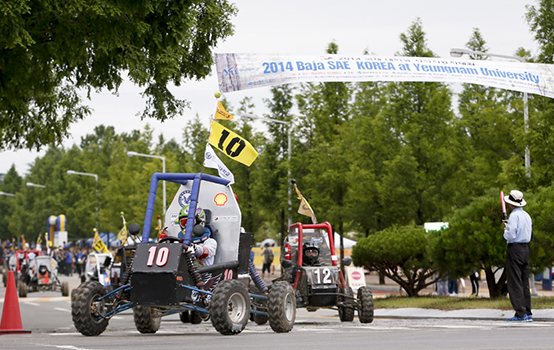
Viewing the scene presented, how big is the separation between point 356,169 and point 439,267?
12945 millimetres

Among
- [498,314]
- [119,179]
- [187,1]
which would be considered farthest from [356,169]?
[119,179]

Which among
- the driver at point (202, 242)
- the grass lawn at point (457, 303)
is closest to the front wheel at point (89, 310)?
the driver at point (202, 242)

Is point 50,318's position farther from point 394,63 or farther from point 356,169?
point 356,169

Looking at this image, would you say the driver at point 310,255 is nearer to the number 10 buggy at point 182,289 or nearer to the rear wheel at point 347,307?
the rear wheel at point 347,307

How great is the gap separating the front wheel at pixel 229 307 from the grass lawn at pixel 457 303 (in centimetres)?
688

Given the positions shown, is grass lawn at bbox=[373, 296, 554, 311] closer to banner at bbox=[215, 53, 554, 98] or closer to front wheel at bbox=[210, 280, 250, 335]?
banner at bbox=[215, 53, 554, 98]

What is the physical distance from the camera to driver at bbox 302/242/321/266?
1584cm

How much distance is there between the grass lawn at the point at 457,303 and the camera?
51.0ft

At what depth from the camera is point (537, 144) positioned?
20.2 metres

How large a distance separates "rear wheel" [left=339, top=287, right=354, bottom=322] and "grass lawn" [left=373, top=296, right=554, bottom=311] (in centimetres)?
250

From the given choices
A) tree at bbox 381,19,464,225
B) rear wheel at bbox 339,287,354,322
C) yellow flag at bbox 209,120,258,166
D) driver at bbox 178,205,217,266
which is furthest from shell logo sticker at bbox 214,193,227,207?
tree at bbox 381,19,464,225

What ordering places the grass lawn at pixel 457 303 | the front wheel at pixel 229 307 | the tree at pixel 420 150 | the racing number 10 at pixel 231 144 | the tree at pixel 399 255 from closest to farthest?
the front wheel at pixel 229 307 → the racing number 10 at pixel 231 144 → the grass lawn at pixel 457 303 → the tree at pixel 399 255 → the tree at pixel 420 150

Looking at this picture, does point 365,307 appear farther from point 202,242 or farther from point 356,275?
point 356,275

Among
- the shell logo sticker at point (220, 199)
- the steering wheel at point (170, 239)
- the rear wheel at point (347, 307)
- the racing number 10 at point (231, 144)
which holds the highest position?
the racing number 10 at point (231, 144)
